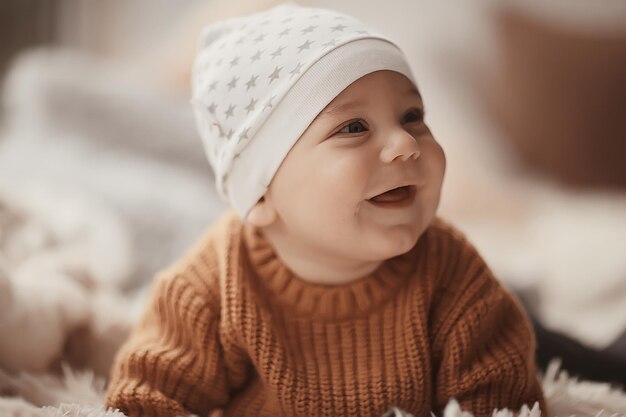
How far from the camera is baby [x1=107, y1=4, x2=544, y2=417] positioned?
91 cm

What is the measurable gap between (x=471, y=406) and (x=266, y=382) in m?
0.25

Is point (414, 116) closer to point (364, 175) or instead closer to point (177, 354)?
point (364, 175)

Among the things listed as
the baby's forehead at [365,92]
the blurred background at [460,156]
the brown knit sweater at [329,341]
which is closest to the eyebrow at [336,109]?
the baby's forehead at [365,92]

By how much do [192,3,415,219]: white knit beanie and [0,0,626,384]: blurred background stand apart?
0.49m

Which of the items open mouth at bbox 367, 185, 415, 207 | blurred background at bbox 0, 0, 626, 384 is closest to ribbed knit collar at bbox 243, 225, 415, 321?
open mouth at bbox 367, 185, 415, 207

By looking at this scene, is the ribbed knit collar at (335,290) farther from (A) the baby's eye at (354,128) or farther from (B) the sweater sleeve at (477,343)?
(A) the baby's eye at (354,128)

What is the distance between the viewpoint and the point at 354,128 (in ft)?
3.02

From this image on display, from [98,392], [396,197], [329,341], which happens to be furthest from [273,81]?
[98,392]

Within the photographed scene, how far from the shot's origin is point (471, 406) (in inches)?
37.4

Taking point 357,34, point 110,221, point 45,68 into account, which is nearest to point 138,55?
point 45,68

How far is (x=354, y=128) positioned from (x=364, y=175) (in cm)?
7

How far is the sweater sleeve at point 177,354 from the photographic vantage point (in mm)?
954

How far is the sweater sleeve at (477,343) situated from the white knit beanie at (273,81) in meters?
0.26

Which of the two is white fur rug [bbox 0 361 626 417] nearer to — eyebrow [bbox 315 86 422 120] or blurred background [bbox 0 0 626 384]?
blurred background [bbox 0 0 626 384]
